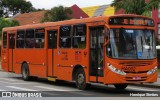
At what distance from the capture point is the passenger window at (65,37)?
63.6 ft

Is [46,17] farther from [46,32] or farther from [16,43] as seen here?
[46,32]

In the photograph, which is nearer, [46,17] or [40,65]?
[40,65]

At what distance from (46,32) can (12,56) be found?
500 cm

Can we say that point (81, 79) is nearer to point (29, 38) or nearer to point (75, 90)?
point (75, 90)

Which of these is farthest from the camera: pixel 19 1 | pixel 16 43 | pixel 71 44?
pixel 19 1

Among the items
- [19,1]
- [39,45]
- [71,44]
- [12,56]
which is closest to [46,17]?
[12,56]

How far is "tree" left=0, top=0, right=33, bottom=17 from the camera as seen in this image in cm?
10300

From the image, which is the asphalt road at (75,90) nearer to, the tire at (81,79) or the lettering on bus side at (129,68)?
the tire at (81,79)

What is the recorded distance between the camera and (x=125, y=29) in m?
16.8

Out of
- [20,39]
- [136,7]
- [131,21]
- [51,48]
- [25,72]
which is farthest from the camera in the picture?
[136,7]

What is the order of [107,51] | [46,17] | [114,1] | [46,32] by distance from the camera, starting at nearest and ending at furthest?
[107,51] → [46,32] → [114,1] → [46,17]

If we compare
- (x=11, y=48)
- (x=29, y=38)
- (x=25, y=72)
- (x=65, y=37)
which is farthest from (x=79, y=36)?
(x=11, y=48)

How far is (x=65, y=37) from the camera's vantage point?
19656 mm

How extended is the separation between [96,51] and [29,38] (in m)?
6.98
